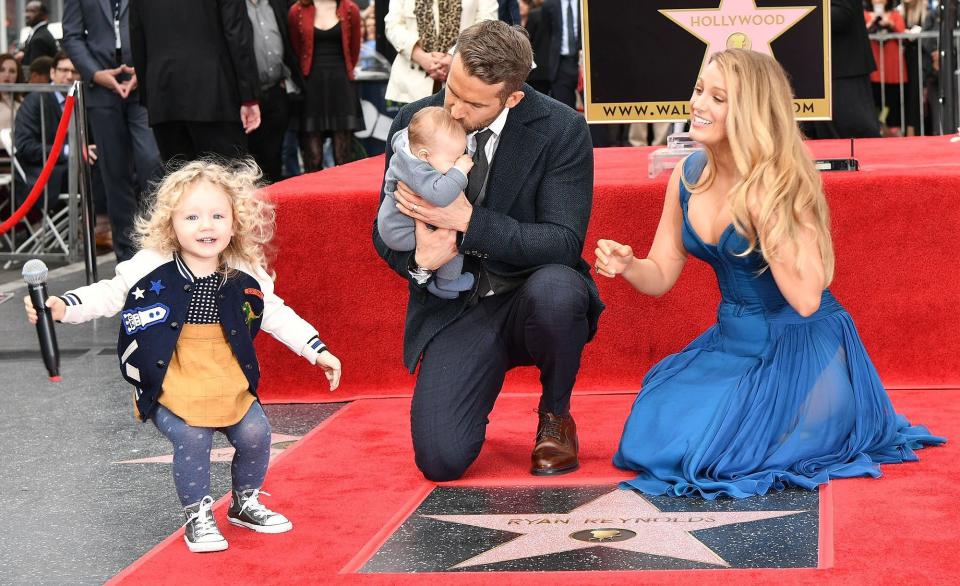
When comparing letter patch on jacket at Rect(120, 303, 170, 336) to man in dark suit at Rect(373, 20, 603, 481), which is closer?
letter patch on jacket at Rect(120, 303, 170, 336)

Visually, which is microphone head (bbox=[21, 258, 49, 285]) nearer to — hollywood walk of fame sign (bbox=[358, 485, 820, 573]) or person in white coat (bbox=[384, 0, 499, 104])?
hollywood walk of fame sign (bbox=[358, 485, 820, 573])

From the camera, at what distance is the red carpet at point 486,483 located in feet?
9.80

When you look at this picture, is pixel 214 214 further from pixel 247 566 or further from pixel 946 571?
pixel 946 571

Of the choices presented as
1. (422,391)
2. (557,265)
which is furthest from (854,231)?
(422,391)

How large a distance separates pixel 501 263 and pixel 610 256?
386 mm

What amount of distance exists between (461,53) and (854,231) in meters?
1.63

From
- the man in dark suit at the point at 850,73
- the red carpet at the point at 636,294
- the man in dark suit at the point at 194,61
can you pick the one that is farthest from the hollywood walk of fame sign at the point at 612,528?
the man in dark suit at the point at 194,61

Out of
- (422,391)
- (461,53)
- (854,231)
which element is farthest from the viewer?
(854,231)

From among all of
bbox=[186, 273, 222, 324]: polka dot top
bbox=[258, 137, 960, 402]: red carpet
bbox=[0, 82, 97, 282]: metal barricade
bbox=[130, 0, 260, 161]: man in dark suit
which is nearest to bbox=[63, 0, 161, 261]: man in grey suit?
bbox=[0, 82, 97, 282]: metal barricade

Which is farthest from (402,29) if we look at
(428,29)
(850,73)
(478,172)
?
(478,172)

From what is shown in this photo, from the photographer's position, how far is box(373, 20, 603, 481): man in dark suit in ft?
12.4

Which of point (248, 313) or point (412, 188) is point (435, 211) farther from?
point (248, 313)

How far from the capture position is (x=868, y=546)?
10.1 feet

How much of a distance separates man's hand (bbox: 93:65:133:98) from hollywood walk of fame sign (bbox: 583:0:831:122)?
308cm
